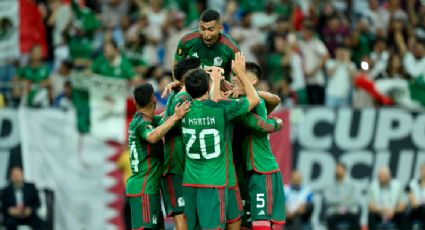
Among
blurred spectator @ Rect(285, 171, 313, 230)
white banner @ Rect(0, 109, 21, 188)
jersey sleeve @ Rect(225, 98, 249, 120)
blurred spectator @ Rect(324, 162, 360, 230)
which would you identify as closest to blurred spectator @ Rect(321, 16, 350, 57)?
blurred spectator @ Rect(324, 162, 360, 230)

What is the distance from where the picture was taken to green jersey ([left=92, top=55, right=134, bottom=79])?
22.9m

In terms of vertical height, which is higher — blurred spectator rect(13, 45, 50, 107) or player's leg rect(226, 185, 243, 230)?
blurred spectator rect(13, 45, 50, 107)

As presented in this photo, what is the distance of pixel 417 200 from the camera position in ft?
72.3

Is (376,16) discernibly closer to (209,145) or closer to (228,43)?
(228,43)

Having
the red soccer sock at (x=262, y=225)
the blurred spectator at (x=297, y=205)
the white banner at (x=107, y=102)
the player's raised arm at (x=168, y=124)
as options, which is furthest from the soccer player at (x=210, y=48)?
the blurred spectator at (x=297, y=205)

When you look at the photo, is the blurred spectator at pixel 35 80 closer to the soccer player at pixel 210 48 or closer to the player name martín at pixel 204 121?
the soccer player at pixel 210 48

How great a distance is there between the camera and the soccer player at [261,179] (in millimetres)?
13938

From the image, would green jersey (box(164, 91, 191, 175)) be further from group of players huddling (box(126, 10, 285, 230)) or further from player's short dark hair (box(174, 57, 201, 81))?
player's short dark hair (box(174, 57, 201, 81))

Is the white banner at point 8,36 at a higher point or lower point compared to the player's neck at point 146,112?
higher

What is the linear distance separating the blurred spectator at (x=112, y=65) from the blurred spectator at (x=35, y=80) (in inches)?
40.3

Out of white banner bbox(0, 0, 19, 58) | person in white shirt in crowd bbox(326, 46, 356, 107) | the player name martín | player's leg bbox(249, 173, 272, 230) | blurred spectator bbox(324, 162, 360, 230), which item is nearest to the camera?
the player name martín

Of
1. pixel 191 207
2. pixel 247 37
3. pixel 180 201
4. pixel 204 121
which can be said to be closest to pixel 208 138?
pixel 204 121

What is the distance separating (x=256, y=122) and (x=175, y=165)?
112 centimetres

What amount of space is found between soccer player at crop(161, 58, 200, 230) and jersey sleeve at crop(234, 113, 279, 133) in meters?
0.76
